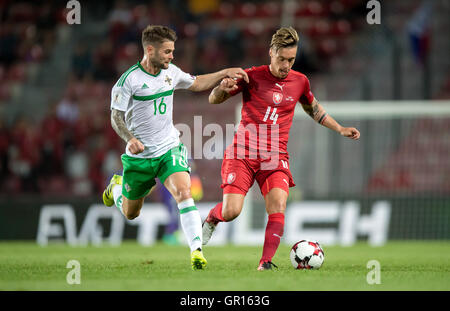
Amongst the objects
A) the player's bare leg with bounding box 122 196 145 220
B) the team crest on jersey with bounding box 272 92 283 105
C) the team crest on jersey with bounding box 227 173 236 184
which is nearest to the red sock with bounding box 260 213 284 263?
the team crest on jersey with bounding box 227 173 236 184

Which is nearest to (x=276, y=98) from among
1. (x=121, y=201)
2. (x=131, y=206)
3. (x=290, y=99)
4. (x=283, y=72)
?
(x=290, y=99)

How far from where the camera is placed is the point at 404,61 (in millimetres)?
17328

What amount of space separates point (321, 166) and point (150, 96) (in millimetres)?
7881

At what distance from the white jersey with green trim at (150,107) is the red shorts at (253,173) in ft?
2.07

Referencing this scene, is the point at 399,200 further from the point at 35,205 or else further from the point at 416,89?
the point at 35,205

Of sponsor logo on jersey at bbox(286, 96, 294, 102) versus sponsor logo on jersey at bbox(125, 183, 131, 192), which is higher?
sponsor logo on jersey at bbox(286, 96, 294, 102)

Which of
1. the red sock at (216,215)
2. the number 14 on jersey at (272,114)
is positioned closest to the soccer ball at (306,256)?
the red sock at (216,215)

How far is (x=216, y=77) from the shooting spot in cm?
771

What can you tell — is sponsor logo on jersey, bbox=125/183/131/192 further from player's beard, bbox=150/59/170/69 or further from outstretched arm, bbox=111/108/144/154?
player's beard, bbox=150/59/170/69

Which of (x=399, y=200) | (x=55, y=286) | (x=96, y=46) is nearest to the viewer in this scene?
(x=55, y=286)

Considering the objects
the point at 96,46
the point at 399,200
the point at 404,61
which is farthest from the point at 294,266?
the point at 96,46

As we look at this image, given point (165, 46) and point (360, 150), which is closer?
point (165, 46)

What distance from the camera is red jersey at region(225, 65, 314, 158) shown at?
7641 millimetres

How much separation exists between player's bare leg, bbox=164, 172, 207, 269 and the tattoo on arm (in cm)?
60
